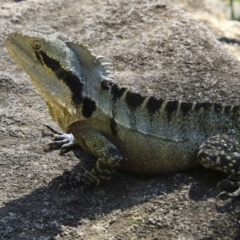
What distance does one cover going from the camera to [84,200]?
22.1ft

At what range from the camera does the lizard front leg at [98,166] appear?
22.8ft

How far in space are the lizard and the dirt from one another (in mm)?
214

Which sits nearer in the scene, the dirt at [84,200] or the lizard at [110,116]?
the dirt at [84,200]

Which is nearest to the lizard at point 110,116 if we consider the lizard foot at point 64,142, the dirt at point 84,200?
the dirt at point 84,200

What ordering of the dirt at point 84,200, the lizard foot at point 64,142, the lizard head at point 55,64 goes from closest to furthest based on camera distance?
the dirt at point 84,200 → the lizard head at point 55,64 → the lizard foot at point 64,142

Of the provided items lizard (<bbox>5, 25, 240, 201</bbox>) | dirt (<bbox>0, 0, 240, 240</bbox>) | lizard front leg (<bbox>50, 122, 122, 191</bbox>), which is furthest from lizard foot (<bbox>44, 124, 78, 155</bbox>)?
lizard front leg (<bbox>50, 122, 122, 191</bbox>)

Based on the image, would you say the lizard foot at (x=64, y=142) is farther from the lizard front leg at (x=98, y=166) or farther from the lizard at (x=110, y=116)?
the lizard front leg at (x=98, y=166)

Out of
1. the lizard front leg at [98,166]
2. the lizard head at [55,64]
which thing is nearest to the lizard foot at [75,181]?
the lizard front leg at [98,166]

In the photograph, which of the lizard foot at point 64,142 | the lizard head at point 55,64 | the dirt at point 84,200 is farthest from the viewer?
the lizard foot at point 64,142

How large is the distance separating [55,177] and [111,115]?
934 millimetres

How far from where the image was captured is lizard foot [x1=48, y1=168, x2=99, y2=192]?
22.7ft

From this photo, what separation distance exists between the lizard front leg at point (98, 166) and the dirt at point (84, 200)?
0.34 ft

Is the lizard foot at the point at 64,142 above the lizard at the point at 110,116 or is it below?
below

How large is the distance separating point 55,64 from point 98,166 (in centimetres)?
121
